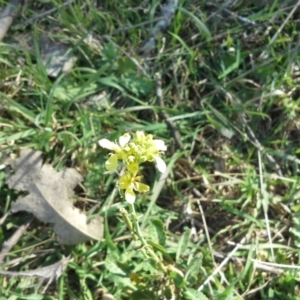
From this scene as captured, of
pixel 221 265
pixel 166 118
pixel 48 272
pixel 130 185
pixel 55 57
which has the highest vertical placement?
pixel 130 185

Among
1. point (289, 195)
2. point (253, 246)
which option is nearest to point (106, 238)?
point (253, 246)

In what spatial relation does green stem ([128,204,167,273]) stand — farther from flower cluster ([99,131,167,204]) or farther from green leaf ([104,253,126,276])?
green leaf ([104,253,126,276])

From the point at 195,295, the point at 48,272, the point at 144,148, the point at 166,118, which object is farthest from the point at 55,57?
the point at 195,295

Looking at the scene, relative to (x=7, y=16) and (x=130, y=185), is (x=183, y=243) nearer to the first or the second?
(x=130, y=185)

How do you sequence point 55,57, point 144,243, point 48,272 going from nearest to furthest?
1. point 144,243
2. point 48,272
3. point 55,57

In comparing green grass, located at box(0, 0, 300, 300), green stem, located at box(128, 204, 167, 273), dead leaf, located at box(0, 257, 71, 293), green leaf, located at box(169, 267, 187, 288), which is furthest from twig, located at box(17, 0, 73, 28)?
green leaf, located at box(169, 267, 187, 288)

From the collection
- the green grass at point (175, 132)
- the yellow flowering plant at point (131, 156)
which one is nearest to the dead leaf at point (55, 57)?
the green grass at point (175, 132)

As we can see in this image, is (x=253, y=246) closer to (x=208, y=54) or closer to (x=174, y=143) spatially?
(x=174, y=143)
